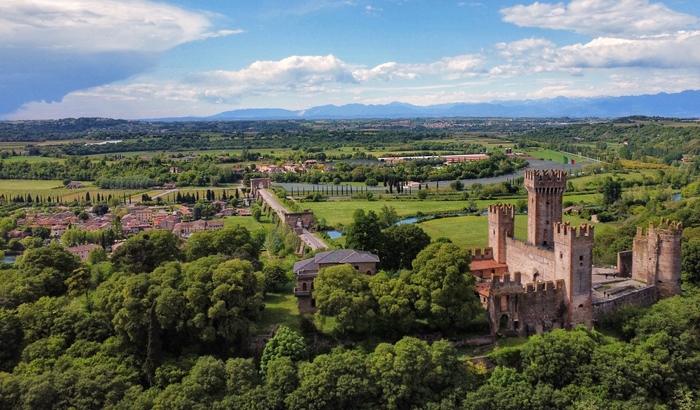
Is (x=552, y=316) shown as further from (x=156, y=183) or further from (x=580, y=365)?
(x=156, y=183)

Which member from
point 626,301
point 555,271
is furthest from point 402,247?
point 626,301

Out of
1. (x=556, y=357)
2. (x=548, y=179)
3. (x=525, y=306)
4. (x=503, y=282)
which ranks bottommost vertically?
(x=556, y=357)

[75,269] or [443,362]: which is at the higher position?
[75,269]

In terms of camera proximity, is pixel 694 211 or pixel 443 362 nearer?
pixel 443 362

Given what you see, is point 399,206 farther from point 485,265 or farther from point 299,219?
point 485,265

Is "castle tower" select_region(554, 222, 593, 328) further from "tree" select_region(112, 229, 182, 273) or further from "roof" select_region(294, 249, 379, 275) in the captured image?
"tree" select_region(112, 229, 182, 273)

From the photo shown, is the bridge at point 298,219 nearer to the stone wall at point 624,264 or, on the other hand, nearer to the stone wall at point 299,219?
the stone wall at point 299,219

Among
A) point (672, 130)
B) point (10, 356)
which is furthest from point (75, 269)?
point (672, 130)
